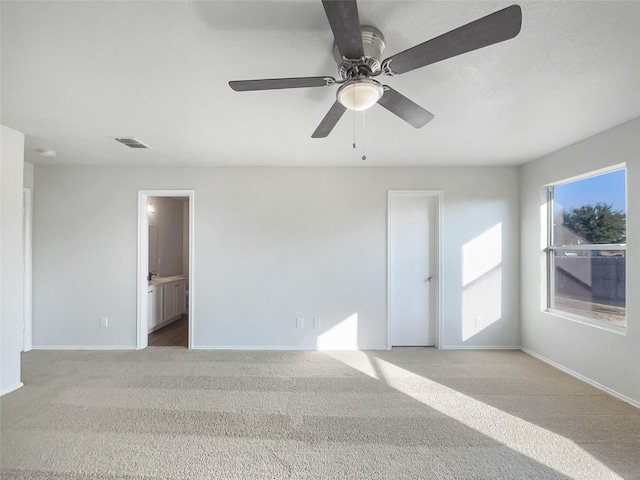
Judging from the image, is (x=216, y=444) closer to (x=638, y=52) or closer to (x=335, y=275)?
(x=335, y=275)

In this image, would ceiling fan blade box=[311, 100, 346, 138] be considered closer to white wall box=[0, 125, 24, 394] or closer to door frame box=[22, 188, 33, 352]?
white wall box=[0, 125, 24, 394]

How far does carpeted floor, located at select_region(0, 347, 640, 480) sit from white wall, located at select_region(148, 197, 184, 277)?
2.60 meters

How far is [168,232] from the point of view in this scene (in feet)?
19.8

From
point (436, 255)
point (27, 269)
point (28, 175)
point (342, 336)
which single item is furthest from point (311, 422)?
point (28, 175)

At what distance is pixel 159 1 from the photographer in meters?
1.35

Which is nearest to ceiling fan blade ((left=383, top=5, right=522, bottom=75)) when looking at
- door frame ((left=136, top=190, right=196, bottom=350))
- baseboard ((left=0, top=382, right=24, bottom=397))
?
door frame ((left=136, top=190, right=196, bottom=350))

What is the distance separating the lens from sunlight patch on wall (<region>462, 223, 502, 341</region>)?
159 inches

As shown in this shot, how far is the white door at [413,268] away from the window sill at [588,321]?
138cm

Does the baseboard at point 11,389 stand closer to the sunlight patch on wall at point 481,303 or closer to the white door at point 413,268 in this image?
the white door at point 413,268

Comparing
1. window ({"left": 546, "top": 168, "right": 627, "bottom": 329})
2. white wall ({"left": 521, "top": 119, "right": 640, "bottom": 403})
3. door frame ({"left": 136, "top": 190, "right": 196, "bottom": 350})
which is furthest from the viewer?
door frame ({"left": 136, "top": 190, "right": 196, "bottom": 350})

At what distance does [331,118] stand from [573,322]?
345cm

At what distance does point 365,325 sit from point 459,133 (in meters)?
2.63

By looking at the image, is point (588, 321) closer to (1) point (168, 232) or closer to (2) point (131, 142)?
(2) point (131, 142)

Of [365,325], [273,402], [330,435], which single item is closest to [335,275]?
[365,325]
